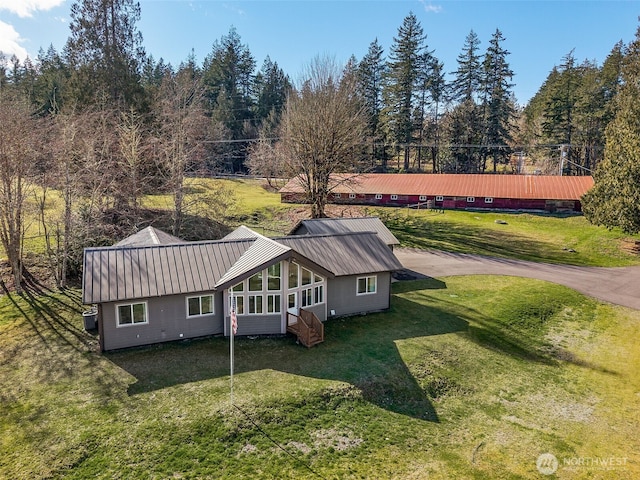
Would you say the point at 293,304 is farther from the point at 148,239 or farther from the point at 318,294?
the point at 148,239

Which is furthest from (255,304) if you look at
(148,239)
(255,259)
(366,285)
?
(148,239)

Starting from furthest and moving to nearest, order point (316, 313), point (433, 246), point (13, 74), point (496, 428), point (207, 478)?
point (13, 74)
point (433, 246)
point (316, 313)
point (496, 428)
point (207, 478)

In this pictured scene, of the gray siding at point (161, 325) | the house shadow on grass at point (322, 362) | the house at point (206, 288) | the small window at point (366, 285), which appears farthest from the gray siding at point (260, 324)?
the small window at point (366, 285)

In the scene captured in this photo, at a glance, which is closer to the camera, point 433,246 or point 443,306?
point 443,306

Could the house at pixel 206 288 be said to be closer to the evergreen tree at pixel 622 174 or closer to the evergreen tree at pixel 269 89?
the evergreen tree at pixel 622 174

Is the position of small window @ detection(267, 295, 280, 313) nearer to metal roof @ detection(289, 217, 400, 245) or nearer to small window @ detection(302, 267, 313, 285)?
small window @ detection(302, 267, 313, 285)

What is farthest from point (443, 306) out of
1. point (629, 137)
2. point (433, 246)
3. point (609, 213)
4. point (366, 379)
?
point (629, 137)

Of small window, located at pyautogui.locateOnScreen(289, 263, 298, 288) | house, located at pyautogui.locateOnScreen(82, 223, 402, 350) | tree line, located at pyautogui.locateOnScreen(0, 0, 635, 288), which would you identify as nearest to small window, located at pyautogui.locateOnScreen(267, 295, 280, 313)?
house, located at pyautogui.locateOnScreen(82, 223, 402, 350)

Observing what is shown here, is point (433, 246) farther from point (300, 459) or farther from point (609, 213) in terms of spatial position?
point (300, 459)
